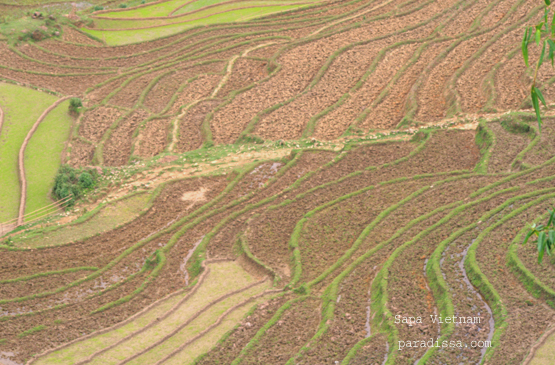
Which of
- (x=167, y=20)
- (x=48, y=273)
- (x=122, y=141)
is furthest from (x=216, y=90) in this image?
(x=48, y=273)

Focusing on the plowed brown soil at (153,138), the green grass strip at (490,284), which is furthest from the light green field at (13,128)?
the green grass strip at (490,284)

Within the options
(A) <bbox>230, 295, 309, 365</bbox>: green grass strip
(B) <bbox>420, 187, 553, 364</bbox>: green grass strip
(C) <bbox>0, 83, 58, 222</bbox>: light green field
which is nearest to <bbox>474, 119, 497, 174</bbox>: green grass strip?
(B) <bbox>420, 187, 553, 364</bbox>: green grass strip

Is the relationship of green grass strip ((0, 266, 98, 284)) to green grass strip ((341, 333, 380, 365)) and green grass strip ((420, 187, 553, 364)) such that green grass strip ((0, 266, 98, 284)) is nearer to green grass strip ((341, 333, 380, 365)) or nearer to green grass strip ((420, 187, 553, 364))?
green grass strip ((341, 333, 380, 365))

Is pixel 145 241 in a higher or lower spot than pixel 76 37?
lower

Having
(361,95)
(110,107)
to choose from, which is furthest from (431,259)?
(110,107)

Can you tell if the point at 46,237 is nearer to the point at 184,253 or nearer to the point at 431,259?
the point at 184,253

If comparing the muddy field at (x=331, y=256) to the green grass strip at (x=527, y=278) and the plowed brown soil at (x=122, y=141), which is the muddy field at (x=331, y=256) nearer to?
the green grass strip at (x=527, y=278)

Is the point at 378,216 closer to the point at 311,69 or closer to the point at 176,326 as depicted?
the point at 176,326
